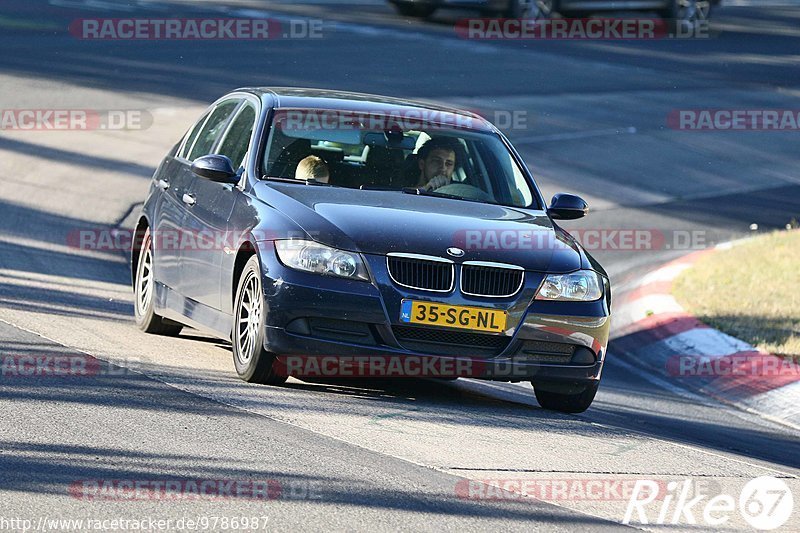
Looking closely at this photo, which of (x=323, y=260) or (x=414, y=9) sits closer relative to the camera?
(x=323, y=260)

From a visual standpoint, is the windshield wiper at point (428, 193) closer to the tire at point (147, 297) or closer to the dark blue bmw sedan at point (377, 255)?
the dark blue bmw sedan at point (377, 255)

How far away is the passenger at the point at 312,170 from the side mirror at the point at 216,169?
0.36 meters

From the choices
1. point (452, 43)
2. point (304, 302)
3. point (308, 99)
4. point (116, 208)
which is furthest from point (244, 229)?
point (452, 43)

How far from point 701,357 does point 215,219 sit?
→ 13.4 ft

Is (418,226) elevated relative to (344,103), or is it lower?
lower

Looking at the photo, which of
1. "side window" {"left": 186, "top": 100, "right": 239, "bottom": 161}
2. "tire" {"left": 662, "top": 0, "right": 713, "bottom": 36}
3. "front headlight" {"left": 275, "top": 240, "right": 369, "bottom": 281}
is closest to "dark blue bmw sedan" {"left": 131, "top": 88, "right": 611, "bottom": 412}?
"front headlight" {"left": 275, "top": 240, "right": 369, "bottom": 281}

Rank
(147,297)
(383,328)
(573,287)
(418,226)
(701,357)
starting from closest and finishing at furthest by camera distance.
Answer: (383,328) → (418,226) → (573,287) → (147,297) → (701,357)

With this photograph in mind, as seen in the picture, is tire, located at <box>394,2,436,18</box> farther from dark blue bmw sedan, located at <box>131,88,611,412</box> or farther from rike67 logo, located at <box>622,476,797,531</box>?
rike67 logo, located at <box>622,476,797,531</box>

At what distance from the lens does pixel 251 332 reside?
26.1ft

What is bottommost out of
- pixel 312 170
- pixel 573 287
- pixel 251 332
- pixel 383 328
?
pixel 251 332

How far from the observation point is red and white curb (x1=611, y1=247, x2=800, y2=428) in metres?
10.0

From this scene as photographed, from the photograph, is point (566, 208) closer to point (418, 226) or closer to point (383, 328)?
point (418, 226)

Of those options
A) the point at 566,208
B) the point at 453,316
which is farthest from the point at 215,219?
the point at 566,208

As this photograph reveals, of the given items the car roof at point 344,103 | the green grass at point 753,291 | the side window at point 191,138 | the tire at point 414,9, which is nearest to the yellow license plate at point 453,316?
the car roof at point 344,103
